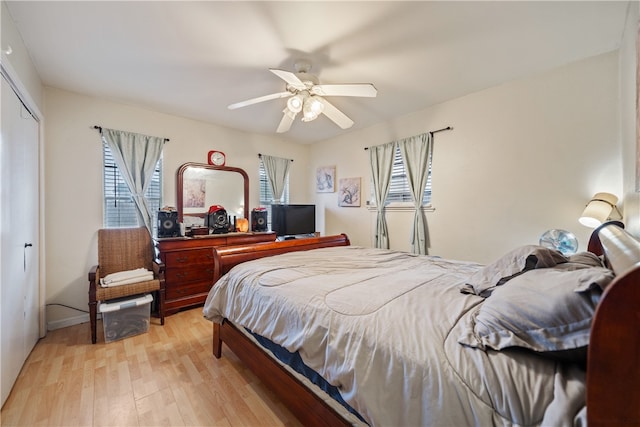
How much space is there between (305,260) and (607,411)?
5.39ft

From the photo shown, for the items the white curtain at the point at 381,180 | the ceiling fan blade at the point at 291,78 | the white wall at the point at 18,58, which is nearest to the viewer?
the white wall at the point at 18,58

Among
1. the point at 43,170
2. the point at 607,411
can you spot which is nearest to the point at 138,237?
the point at 43,170

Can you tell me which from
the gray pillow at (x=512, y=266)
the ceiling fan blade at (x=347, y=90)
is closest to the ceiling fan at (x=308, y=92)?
the ceiling fan blade at (x=347, y=90)

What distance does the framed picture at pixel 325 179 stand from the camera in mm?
4316

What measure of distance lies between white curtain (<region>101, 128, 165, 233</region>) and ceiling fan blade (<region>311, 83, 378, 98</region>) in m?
2.30

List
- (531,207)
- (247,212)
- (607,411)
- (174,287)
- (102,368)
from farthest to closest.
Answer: (247,212), (174,287), (531,207), (102,368), (607,411)

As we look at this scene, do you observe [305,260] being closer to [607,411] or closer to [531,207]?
[607,411]

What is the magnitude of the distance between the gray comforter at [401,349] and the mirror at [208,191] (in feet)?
6.96

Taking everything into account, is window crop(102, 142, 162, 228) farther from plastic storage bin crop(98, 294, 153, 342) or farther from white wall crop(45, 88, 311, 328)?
plastic storage bin crop(98, 294, 153, 342)

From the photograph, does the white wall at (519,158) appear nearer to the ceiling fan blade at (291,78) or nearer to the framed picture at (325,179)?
the framed picture at (325,179)

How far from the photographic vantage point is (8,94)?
167 cm

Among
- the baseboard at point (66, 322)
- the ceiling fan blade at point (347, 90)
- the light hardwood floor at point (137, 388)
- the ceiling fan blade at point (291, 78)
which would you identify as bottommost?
the light hardwood floor at point (137, 388)

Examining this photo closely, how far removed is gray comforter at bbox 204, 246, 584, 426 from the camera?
68 centimetres

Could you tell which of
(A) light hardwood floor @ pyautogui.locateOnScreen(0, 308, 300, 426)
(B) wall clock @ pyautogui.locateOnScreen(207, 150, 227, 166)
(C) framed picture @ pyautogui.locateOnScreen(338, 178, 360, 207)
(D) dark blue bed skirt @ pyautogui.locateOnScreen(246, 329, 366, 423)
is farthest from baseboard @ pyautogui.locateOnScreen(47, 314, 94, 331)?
(C) framed picture @ pyautogui.locateOnScreen(338, 178, 360, 207)
